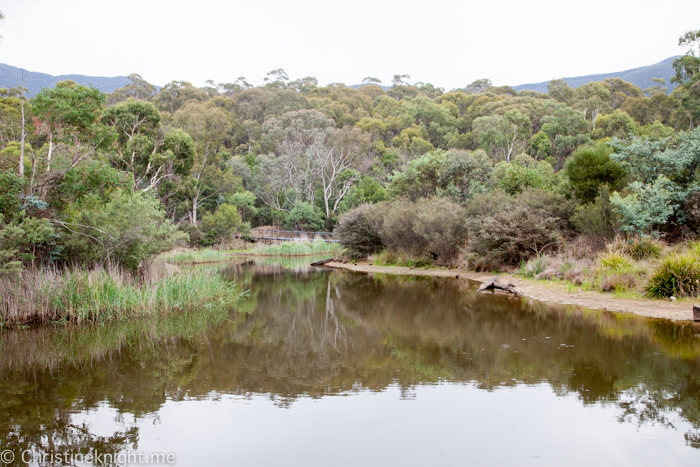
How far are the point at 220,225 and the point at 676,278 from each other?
105 ft

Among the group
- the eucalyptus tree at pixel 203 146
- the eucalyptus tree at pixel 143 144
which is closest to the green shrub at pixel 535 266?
the eucalyptus tree at pixel 143 144

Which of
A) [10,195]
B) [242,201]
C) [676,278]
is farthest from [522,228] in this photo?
[242,201]

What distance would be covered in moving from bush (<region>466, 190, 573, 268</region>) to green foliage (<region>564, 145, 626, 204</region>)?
0.78m

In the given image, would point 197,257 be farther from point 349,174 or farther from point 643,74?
point 643,74

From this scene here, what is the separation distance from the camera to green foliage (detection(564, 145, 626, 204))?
18.8m

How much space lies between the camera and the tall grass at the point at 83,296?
10.9 meters

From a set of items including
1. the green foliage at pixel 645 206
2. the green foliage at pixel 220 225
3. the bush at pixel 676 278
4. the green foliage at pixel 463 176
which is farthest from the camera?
the green foliage at pixel 220 225

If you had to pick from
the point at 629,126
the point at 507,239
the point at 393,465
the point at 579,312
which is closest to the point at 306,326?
the point at 579,312

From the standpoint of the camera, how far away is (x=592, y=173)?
1920 cm

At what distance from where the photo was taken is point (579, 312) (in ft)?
41.4

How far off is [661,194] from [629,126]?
135 feet

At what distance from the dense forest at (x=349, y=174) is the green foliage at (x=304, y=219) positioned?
0.13 m

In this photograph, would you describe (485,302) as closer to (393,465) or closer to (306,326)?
(306,326)

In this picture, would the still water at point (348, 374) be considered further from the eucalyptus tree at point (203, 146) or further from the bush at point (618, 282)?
the eucalyptus tree at point (203, 146)
